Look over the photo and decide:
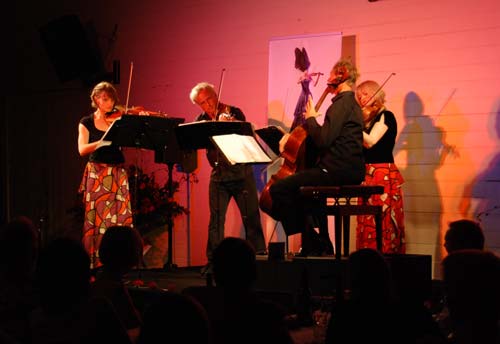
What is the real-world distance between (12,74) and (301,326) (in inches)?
295

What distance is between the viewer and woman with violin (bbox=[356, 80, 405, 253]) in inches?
241

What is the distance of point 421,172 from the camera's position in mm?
6707

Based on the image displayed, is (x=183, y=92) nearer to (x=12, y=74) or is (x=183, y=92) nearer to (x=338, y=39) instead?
(x=338, y=39)

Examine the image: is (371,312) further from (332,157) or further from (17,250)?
(332,157)

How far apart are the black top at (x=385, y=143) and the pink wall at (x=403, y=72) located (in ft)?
2.22

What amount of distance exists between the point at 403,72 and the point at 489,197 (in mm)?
1437

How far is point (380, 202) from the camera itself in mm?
6191

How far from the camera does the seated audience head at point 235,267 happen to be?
2.62 m

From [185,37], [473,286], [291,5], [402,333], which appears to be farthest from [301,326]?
[185,37]

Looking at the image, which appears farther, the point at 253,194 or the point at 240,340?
the point at 253,194

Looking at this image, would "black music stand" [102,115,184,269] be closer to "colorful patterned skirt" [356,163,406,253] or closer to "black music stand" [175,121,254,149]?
"black music stand" [175,121,254,149]

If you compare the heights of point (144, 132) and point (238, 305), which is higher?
point (144, 132)

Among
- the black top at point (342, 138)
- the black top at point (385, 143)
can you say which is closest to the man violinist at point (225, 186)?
the black top at point (385, 143)

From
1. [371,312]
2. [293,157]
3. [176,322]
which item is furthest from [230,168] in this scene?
[176,322]
